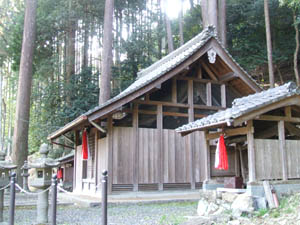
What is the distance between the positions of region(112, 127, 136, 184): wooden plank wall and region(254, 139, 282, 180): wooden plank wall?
5226mm

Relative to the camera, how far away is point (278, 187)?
744 centimetres

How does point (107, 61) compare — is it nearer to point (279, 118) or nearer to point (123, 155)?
point (123, 155)

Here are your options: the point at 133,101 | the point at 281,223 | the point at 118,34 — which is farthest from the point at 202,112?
the point at 118,34

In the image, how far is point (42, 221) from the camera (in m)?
7.09

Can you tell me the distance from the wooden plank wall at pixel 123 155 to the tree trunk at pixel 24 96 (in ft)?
21.9

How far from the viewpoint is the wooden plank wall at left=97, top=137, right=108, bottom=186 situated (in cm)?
1132

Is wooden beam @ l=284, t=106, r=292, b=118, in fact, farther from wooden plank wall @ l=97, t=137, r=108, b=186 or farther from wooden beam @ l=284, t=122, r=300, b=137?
wooden plank wall @ l=97, t=137, r=108, b=186

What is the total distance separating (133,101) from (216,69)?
13.9 ft

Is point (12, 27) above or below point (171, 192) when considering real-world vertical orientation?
above

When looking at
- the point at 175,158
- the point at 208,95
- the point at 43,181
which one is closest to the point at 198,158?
the point at 175,158

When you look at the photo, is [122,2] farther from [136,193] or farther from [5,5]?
[136,193]

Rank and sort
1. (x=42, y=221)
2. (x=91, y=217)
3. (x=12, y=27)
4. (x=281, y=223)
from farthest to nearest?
(x=12, y=27) < (x=91, y=217) < (x=42, y=221) < (x=281, y=223)

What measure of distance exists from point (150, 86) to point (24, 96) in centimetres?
799

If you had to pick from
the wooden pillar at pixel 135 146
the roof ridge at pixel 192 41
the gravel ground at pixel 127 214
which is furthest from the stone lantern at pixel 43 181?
the roof ridge at pixel 192 41
